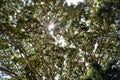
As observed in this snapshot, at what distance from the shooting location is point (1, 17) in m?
14.6

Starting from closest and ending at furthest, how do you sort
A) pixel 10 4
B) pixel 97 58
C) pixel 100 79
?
1. pixel 100 79
2. pixel 10 4
3. pixel 97 58

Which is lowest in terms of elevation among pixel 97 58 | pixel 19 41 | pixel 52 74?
pixel 52 74

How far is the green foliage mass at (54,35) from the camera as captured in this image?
48.6 ft

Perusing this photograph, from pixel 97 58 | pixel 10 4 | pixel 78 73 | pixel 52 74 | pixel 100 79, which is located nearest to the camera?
pixel 100 79

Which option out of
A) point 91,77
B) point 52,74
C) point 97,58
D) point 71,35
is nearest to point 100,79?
point 91,77

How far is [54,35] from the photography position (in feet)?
54.2

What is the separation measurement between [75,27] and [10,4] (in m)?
5.09

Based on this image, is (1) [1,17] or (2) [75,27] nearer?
(1) [1,17]

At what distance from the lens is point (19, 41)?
15.4m

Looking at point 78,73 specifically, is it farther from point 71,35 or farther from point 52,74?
point 52,74

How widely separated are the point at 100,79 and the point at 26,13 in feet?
26.5

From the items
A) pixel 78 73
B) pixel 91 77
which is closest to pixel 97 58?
pixel 78 73

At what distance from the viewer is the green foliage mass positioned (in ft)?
48.6

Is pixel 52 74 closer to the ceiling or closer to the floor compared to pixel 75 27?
closer to the floor
